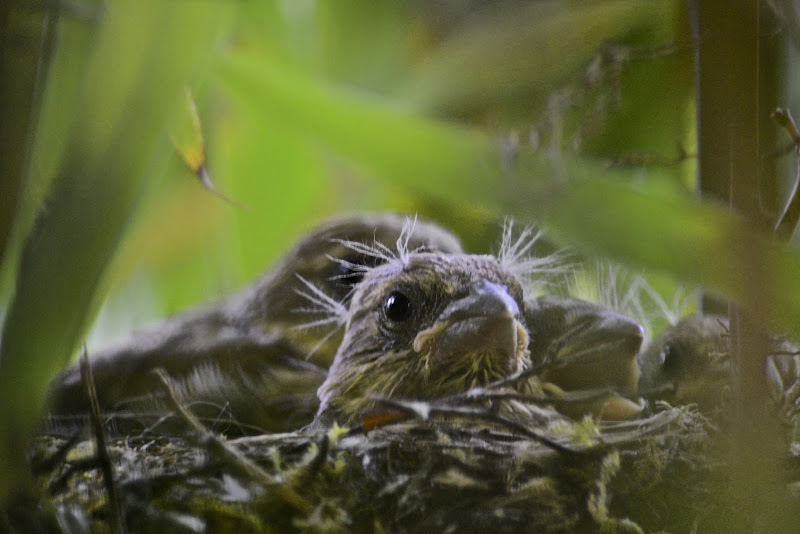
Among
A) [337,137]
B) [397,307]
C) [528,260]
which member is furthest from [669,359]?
[337,137]

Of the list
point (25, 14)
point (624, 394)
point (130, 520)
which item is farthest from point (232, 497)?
point (25, 14)

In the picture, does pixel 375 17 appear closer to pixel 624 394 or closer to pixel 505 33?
pixel 505 33

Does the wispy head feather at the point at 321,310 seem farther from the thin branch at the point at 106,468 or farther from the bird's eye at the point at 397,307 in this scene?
the thin branch at the point at 106,468

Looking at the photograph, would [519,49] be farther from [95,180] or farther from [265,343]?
[265,343]

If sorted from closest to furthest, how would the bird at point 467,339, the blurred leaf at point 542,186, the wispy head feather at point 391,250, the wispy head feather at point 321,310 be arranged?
the blurred leaf at point 542,186 → the bird at point 467,339 → the wispy head feather at point 391,250 → the wispy head feather at point 321,310

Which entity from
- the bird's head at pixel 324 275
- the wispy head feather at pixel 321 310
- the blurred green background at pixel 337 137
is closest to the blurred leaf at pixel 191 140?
the blurred green background at pixel 337 137

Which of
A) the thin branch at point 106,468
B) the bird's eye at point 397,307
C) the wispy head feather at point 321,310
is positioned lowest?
the thin branch at point 106,468
